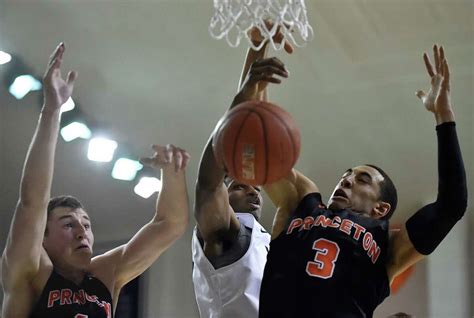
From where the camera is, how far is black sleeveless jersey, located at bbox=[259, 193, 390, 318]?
1979mm

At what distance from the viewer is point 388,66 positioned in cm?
420

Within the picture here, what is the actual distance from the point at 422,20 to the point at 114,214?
195 cm

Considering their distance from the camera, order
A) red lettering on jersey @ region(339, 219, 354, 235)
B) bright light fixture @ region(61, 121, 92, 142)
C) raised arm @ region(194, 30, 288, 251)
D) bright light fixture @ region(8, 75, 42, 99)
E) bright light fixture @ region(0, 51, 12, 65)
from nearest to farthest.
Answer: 1. raised arm @ region(194, 30, 288, 251)
2. red lettering on jersey @ region(339, 219, 354, 235)
3. bright light fixture @ region(0, 51, 12, 65)
4. bright light fixture @ region(8, 75, 42, 99)
5. bright light fixture @ region(61, 121, 92, 142)

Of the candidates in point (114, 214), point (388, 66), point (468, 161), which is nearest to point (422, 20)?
point (388, 66)

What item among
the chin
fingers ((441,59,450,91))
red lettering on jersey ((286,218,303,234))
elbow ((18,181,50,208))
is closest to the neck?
elbow ((18,181,50,208))

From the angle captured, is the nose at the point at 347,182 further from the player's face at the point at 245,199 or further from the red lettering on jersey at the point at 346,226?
the player's face at the point at 245,199

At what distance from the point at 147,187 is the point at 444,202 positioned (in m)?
2.71

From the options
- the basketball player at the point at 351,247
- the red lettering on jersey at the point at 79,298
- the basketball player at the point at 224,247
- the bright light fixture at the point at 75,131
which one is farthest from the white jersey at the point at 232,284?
the bright light fixture at the point at 75,131

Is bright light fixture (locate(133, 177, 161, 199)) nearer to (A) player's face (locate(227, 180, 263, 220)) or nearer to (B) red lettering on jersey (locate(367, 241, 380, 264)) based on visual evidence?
(A) player's face (locate(227, 180, 263, 220))

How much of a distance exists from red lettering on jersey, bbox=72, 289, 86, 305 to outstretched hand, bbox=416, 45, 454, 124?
112cm

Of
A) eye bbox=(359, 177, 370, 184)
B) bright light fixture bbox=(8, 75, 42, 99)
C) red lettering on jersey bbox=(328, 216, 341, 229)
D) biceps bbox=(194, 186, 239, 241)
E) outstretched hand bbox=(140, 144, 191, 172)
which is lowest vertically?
red lettering on jersey bbox=(328, 216, 341, 229)

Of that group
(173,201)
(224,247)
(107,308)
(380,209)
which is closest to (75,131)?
(173,201)

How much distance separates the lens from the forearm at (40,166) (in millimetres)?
2273

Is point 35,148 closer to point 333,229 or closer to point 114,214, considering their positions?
point 333,229
